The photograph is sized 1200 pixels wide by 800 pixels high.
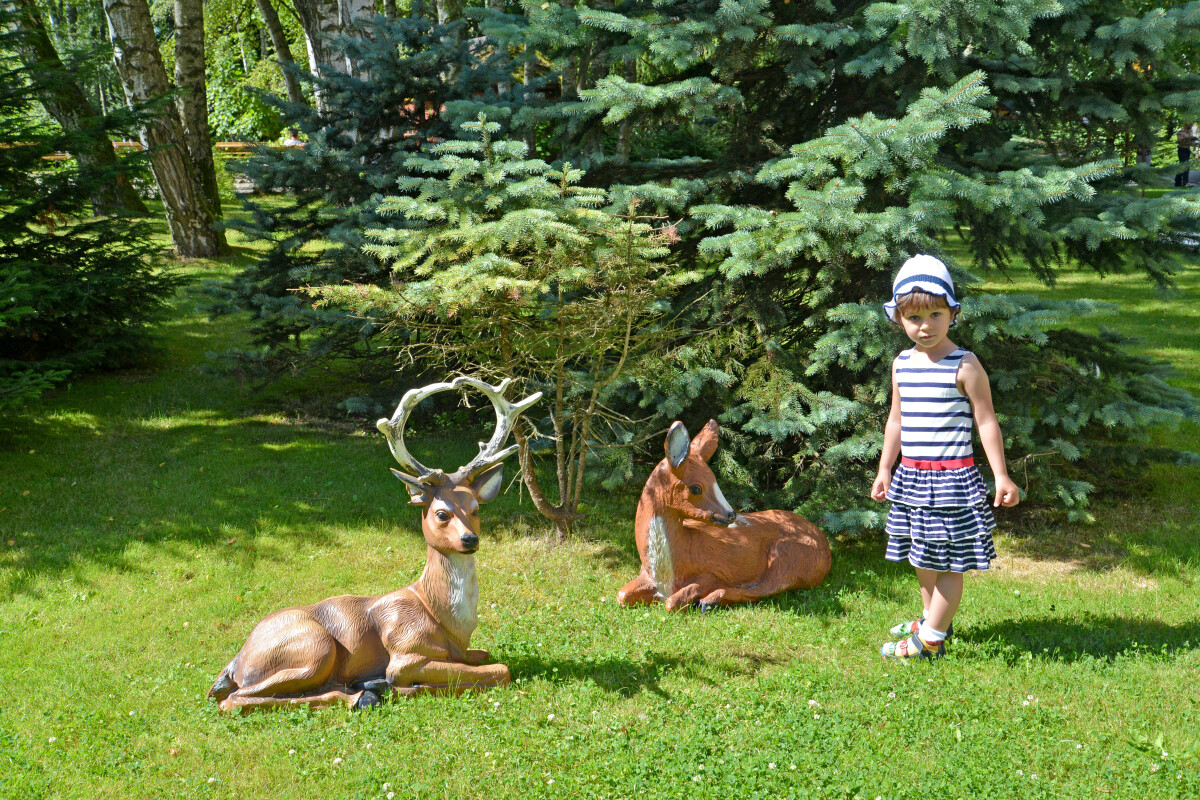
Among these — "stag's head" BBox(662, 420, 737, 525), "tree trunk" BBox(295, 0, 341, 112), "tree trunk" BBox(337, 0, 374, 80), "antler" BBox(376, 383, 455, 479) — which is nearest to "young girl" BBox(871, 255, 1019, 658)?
"stag's head" BBox(662, 420, 737, 525)

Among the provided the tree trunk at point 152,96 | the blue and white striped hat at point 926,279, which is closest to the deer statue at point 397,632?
the blue and white striped hat at point 926,279

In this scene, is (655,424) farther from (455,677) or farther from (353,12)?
(353,12)

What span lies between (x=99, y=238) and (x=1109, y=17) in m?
10.3

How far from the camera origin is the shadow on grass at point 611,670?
4.75 m

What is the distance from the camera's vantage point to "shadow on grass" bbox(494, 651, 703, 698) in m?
4.75

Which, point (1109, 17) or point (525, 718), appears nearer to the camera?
point (525, 718)

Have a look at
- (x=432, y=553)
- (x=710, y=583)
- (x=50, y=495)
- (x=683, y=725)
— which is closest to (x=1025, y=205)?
(x=710, y=583)

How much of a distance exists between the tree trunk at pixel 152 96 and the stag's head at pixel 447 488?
353 inches

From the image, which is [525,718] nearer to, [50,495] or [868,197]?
[868,197]

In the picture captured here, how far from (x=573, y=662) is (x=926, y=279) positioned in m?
2.77

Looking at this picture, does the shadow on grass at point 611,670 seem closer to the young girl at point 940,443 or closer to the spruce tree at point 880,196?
the young girl at point 940,443

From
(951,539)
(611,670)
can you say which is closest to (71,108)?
(611,670)

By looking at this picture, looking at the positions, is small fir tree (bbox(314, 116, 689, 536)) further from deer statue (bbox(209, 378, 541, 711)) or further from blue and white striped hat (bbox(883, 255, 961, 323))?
blue and white striped hat (bbox(883, 255, 961, 323))

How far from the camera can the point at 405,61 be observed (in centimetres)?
864
